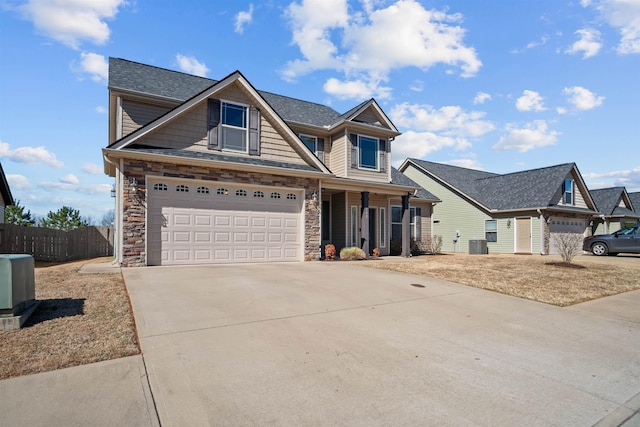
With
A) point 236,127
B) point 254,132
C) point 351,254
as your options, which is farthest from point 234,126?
point 351,254

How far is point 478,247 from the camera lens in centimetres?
2142

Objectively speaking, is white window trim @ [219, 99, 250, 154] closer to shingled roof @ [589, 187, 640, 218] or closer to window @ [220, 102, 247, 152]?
window @ [220, 102, 247, 152]

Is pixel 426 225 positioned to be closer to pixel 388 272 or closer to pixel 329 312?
pixel 388 272

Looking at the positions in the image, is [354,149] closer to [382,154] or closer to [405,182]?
[382,154]

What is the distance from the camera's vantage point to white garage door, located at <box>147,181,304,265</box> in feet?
34.9

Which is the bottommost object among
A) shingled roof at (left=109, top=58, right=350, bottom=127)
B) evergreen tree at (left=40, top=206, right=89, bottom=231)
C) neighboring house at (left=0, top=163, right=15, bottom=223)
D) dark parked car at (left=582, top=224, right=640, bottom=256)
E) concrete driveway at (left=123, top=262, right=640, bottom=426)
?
concrete driveway at (left=123, top=262, right=640, bottom=426)

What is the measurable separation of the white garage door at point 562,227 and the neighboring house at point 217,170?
13.1m

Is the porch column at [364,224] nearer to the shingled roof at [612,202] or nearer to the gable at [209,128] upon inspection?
the gable at [209,128]

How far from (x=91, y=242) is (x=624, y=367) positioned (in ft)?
61.2

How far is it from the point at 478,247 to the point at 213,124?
17.3 metres

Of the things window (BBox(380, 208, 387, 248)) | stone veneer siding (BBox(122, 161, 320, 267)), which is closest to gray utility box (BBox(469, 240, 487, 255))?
window (BBox(380, 208, 387, 248))

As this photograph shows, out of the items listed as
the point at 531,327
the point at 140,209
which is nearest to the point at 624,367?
the point at 531,327

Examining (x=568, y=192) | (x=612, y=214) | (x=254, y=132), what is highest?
(x=254, y=132)

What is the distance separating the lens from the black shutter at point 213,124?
1173 centimetres
